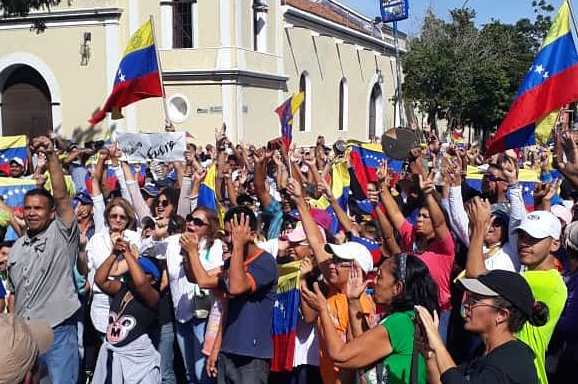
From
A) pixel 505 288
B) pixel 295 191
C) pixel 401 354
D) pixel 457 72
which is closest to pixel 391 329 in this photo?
pixel 401 354

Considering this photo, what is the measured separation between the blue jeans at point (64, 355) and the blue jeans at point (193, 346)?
0.86m

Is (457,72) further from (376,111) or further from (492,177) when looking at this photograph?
(492,177)

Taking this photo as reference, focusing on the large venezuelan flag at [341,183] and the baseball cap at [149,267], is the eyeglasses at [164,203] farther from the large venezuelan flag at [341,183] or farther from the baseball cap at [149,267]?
the large venezuelan flag at [341,183]

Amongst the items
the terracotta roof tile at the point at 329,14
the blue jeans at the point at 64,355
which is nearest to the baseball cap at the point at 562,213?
the blue jeans at the point at 64,355

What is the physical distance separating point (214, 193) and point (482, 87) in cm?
3074

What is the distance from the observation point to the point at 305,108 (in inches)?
1138

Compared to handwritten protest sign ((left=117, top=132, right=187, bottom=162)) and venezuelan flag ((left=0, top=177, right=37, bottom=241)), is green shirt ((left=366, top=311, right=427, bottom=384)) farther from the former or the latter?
venezuelan flag ((left=0, top=177, right=37, bottom=241))

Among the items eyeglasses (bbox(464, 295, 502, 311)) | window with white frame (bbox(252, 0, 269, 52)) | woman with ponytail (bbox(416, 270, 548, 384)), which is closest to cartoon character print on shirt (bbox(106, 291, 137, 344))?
Result: woman with ponytail (bbox(416, 270, 548, 384))

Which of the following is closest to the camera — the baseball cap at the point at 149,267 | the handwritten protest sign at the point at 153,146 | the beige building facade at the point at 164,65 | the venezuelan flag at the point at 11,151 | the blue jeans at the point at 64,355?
the blue jeans at the point at 64,355

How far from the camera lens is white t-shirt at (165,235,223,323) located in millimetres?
5250

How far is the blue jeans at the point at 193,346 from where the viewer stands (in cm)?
536

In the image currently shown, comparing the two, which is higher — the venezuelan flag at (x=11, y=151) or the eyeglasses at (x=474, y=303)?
the venezuelan flag at (x=11, y=151)

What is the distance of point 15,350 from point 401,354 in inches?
71.9

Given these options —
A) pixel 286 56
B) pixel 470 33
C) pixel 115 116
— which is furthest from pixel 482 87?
pixel 115 116
